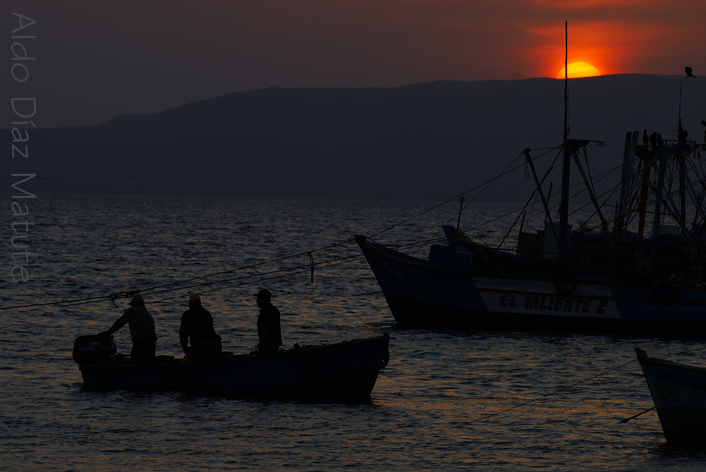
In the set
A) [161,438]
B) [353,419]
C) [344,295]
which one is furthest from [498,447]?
[344,295]

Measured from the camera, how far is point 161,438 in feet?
62.1

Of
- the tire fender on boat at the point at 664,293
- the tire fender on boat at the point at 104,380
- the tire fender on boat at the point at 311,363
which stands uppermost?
the tire fender on boat at the point at 664,293

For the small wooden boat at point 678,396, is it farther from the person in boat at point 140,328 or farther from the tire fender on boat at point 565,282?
the tire fender on boat at point 565,282

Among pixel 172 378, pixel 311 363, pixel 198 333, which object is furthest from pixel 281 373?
pixel 172 378

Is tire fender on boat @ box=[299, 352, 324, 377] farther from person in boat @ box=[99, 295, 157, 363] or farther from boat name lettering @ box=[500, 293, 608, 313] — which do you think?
boat name lettering @ box=[500, 293, 608, 313]

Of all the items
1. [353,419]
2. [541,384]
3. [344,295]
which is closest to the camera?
[353,419]

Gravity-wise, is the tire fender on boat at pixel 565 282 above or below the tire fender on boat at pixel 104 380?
above

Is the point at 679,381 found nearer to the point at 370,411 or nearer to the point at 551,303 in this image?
the point at 370,411

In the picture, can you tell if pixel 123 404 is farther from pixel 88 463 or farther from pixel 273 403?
pixel 88 463

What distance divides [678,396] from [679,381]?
34 cm

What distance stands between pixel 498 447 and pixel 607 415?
402 centimetres

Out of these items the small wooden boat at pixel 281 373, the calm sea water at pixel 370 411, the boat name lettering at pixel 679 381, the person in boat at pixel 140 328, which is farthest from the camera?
the person in boat at pixel 140 328

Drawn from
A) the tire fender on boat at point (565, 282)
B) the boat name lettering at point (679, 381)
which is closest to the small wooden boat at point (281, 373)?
the boat name lettering at point (679, 381)

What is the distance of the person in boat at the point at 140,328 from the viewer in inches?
872
